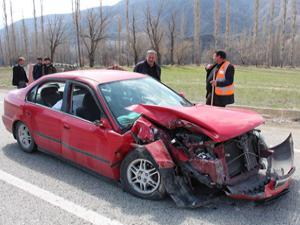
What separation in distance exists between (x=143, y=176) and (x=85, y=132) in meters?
0.99

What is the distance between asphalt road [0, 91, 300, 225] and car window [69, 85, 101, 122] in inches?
32.9

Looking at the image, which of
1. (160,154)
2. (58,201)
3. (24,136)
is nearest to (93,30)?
(24,136)

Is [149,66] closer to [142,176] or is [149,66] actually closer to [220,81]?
[220,81]

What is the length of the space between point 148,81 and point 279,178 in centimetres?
243

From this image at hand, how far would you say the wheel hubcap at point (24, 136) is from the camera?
5.71m

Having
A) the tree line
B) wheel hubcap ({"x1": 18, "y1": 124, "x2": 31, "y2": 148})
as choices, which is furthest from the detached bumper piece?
the tree line

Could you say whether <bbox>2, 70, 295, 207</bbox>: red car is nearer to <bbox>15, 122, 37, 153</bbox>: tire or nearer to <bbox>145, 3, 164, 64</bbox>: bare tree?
<bbox>15, 122, 37, 153</bbox>: tire

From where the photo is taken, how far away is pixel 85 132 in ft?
14.6

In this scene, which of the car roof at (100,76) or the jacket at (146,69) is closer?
the car roof at (100,76)

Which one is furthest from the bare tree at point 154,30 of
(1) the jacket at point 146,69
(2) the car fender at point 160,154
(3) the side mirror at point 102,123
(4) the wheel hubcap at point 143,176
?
(2) the car fender at point 160,154

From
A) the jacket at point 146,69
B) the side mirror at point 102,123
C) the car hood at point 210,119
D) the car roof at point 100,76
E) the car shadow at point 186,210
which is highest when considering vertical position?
the car roof at point 100,76

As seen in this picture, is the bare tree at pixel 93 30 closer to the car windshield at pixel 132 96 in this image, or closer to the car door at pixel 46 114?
the car door at pixel 46 114

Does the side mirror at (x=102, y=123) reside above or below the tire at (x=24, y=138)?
above

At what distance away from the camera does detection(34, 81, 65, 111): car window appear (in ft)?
17.1
